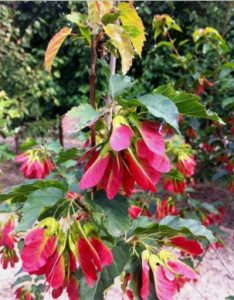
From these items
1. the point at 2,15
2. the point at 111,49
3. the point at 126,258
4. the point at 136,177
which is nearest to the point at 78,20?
the point at 111,49

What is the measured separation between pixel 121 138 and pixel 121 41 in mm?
135

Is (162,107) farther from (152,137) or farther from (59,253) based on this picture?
(59,253)

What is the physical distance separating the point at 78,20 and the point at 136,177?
24cm

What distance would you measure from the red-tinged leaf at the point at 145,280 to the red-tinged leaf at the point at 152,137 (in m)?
0.19

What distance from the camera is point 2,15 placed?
3375 millimetres

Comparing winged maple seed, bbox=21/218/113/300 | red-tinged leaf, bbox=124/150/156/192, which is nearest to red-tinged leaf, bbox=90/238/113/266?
winged maple seed, bbox=21/218/113/300

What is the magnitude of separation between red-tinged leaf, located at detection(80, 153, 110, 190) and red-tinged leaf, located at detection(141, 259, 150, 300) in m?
0.16

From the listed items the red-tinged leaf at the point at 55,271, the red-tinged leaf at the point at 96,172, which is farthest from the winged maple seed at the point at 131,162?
the red-tinged leaf at the point at 55,271

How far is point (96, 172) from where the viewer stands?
21.6 inches

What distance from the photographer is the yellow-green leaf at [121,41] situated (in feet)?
1.74

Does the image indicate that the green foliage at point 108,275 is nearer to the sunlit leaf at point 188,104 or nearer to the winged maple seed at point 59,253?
the winged maple seed at point 59,253

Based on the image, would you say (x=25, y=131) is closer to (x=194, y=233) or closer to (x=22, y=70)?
(x=22, y=70)

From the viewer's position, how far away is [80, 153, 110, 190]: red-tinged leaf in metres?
0.54

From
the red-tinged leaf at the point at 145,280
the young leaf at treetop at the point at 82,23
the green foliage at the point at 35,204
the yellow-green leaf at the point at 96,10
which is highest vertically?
the yellow-green leaf at the point at 96,10
